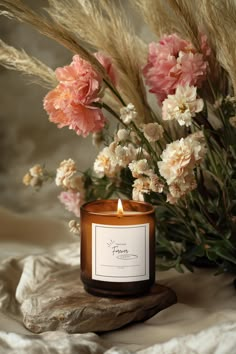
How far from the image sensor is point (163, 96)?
3.36 feet

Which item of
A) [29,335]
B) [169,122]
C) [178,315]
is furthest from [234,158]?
[29,335]

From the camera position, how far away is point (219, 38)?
3.10 ft

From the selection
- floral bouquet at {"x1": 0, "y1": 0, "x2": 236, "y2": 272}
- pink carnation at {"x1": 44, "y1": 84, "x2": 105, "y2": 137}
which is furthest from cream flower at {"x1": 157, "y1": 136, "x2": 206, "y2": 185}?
pink carnation at {"x1": 44, "y1": 84, "x2": 105, "y2": 137}

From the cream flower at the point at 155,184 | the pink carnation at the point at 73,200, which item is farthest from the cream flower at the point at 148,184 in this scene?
the pink carnation at the point at 73,200

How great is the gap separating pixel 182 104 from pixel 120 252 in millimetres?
205

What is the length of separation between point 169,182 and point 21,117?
2.27ft

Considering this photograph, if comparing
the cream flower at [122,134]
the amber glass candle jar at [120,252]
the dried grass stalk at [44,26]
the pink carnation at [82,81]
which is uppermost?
the dried grass stalk at [44,26]

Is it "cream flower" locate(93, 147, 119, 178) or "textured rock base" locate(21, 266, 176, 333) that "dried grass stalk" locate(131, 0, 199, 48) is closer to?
"cream flower" locate(93, 147, 119, 178)

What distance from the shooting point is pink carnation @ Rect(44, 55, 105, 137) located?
3.14 ft

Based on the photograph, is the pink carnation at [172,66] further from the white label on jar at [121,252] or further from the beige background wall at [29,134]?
the beige background wall at [29,134]

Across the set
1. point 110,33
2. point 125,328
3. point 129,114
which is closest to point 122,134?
point 129,114

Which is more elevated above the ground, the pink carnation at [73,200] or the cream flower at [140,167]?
the cream flower at [140,167]

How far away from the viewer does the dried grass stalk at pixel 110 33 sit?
3.21 ft

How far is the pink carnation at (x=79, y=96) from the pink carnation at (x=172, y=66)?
82 millimetres
